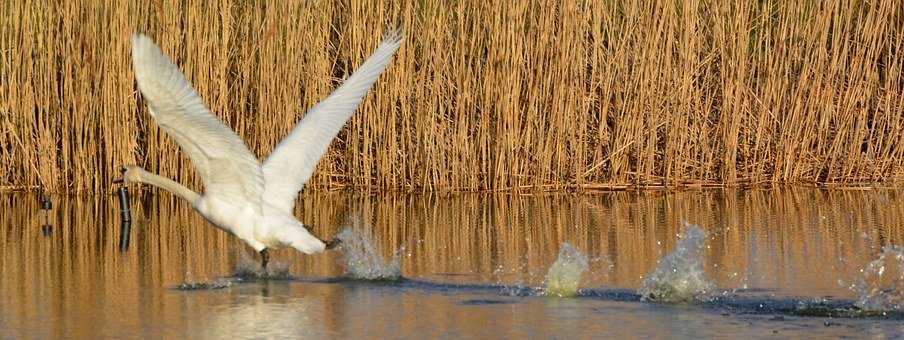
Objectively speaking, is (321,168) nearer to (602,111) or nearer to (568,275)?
(602,111)

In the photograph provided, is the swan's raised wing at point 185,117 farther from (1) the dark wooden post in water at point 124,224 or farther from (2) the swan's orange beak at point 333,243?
(1) the dark wooden post in water at point 124,224

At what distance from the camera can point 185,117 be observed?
303 inches

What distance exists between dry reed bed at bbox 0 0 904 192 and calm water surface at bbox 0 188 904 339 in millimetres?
521

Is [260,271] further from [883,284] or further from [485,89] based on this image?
[485,89]

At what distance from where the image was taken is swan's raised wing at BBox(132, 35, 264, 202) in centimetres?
762

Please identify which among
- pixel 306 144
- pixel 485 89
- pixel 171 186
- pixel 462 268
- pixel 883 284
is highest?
pixel 485 89

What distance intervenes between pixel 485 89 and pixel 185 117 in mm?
5833

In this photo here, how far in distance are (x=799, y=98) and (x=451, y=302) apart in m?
6.91

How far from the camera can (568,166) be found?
1377 centimetres

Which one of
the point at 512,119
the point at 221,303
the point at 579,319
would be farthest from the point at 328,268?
the point at 512,119

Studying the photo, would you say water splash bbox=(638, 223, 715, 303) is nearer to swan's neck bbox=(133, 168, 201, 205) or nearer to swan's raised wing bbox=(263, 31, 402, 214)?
swan's raised wing bbox=(263, 31, 402, 214)

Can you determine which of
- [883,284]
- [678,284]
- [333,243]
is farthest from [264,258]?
[883,284]

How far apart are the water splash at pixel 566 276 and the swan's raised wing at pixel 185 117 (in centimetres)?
171

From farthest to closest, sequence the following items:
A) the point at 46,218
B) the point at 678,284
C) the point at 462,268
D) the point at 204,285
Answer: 1. the point at 46,218
2. the point at 462,268
3. the point at 204,285
4. the point at 678,284
